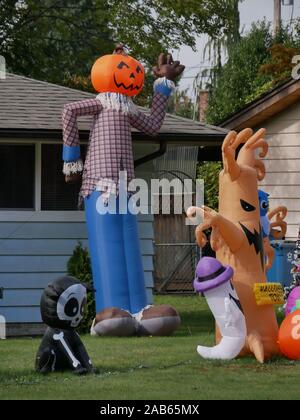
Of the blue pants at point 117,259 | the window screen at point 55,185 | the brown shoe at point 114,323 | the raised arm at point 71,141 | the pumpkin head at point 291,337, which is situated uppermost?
the raised arm at point 71,141

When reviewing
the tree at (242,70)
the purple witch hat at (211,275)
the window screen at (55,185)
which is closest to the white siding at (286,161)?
the window screen at (55,185)

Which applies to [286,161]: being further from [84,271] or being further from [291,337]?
[291,337]

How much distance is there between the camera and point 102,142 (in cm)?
1384

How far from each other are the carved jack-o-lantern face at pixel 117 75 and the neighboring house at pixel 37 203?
0.87 meters

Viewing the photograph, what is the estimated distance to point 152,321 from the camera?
13633 mm

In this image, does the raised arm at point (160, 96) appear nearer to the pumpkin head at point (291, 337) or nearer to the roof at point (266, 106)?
the pumpkin head at point (291, 337)

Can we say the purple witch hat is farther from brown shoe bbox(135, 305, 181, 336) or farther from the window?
the window

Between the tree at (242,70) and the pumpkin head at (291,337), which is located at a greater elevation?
the tree at (242,70)

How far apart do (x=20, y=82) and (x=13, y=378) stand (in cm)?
757

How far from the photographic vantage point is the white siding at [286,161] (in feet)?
65.8

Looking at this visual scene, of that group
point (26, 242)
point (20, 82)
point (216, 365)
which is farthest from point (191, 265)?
point (216, 365)

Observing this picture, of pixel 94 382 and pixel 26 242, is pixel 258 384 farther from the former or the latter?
pixel 26 242

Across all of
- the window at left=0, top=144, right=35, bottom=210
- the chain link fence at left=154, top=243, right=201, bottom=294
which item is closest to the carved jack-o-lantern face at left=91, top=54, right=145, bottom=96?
the window at left=0, top=144, right=35, bottom=210

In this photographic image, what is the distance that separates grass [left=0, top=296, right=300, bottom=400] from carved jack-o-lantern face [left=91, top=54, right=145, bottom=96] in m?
3.14
